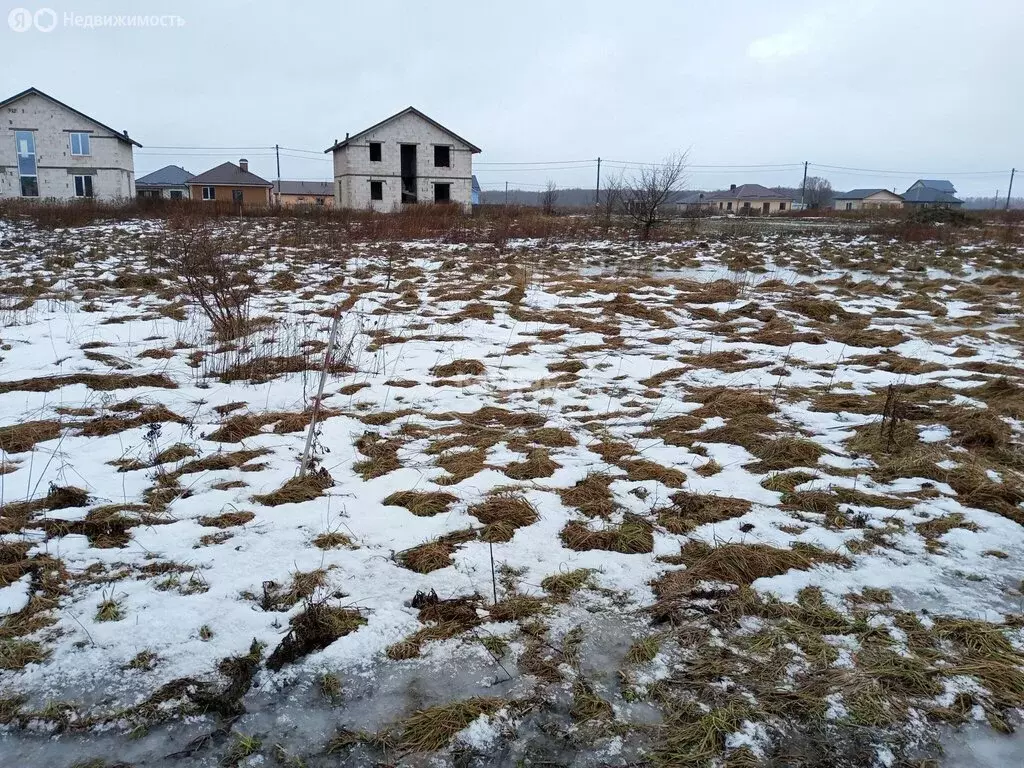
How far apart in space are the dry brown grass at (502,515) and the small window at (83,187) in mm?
41302

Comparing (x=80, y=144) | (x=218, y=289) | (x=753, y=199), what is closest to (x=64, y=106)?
(x=80, y=144)

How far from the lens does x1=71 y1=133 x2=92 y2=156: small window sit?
34781 millimetres

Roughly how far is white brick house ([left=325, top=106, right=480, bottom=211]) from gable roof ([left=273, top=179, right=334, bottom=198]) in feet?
133

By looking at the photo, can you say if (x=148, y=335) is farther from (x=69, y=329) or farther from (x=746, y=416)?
(x=746, y=416)

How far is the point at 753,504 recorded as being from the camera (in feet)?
13.0

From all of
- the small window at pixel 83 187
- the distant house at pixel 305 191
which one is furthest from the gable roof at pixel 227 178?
the small window at pixel 83 187

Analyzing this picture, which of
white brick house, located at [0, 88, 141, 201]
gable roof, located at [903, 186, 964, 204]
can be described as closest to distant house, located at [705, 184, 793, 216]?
gable roof, located at [903, 186, 964, 204]

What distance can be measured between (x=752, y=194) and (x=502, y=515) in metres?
92.6

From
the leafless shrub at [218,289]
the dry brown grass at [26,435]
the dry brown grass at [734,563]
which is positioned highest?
the leafless shrub at [218,289]

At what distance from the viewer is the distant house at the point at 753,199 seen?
82.7 metres

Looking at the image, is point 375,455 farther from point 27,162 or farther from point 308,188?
point 308,188

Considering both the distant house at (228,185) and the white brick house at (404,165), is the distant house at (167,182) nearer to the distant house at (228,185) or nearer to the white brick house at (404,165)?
the distant house at (228,185)

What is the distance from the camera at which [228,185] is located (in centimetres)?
5484

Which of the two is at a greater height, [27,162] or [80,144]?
[80,144]
